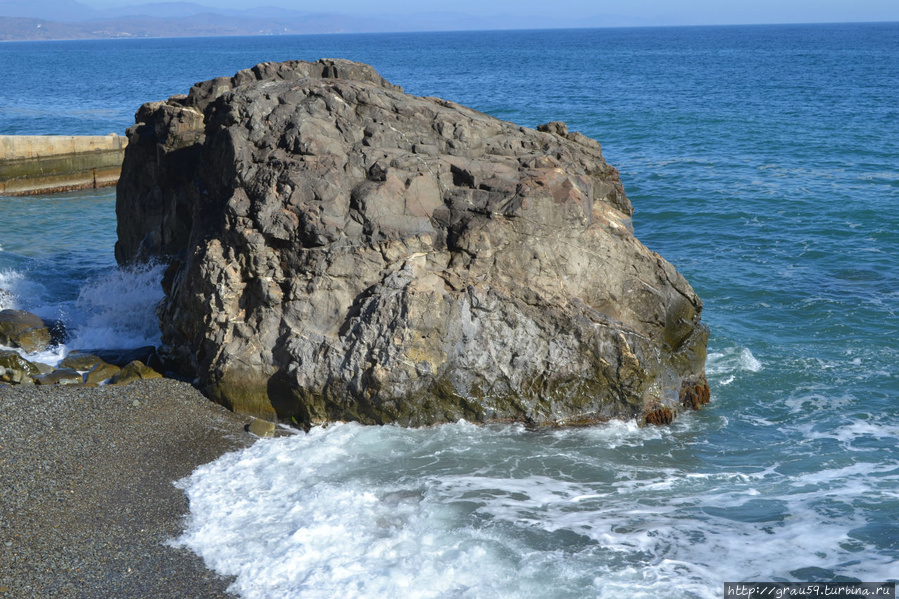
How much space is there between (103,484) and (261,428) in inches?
80.2

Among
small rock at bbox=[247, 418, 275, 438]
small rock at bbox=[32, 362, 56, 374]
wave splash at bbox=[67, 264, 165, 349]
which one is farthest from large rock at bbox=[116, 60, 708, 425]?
wave splash at bbox=[67, 264, 165, 349]

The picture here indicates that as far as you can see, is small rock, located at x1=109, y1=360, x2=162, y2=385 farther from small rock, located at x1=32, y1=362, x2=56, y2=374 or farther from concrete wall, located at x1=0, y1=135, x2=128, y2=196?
concrete wall, located at x1=0, y1=135, x2=128, y2=196

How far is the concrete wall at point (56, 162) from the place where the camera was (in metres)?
27.0

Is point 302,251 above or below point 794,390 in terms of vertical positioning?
above

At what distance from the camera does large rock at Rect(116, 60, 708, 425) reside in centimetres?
1042

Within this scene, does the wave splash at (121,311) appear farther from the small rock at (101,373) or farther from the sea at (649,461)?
the small rock at (101,373)

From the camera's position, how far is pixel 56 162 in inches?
1102

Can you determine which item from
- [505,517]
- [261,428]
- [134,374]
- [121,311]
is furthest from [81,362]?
[505,517]

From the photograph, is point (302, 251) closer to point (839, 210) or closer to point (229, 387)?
point (229, 387)

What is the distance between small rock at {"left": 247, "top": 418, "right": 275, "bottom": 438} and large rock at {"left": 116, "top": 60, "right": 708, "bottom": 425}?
0.34 metres

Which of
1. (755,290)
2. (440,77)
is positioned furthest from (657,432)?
(440,77)

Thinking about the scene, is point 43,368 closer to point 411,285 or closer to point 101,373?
point 101,373

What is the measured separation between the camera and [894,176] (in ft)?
82.3

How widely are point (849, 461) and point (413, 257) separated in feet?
20.1
